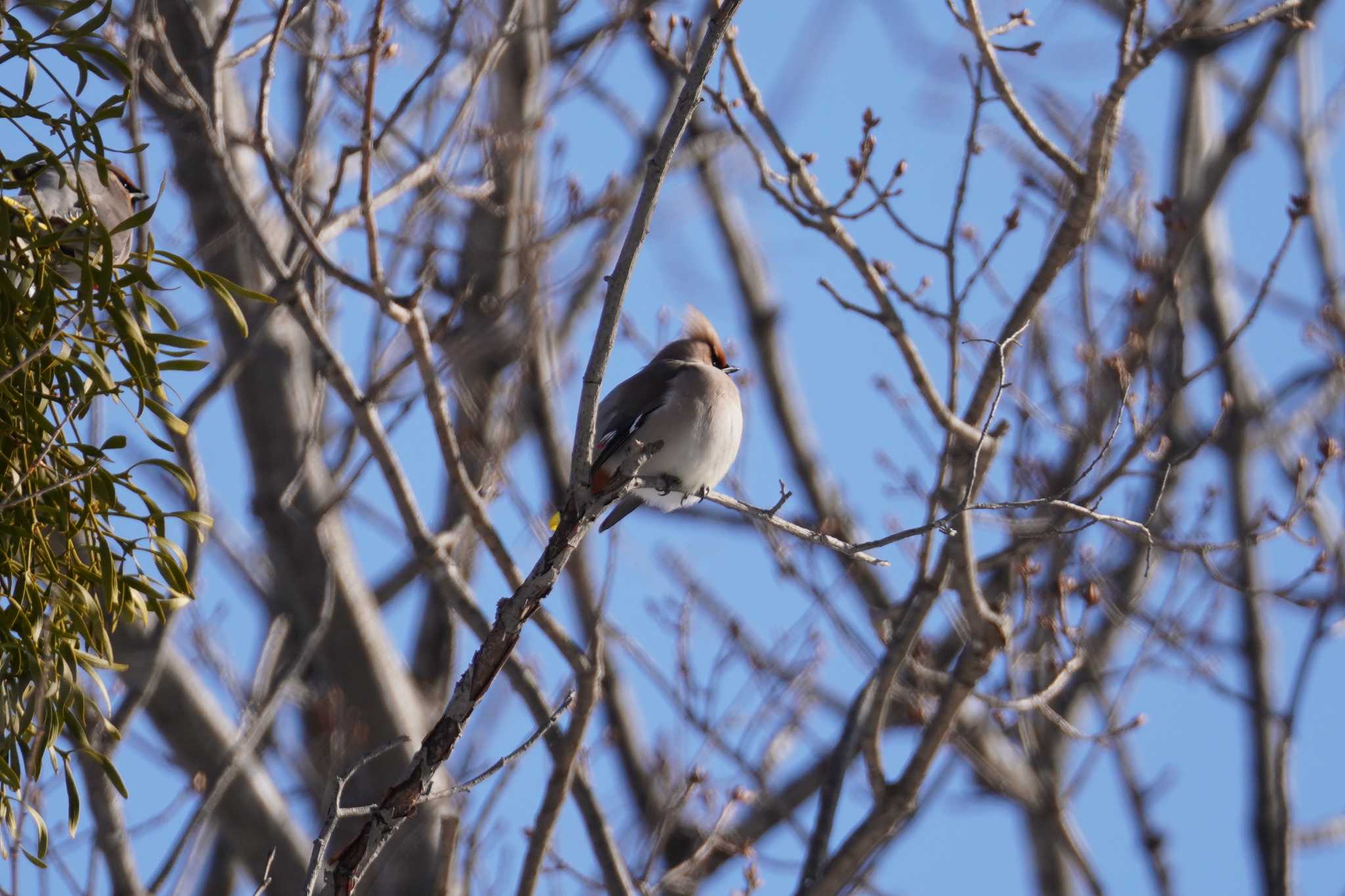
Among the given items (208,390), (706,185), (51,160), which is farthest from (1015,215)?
(706,185)

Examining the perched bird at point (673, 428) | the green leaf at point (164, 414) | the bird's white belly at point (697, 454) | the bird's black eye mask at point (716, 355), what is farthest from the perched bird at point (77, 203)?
the bird's black eye mask at point (716, 355)

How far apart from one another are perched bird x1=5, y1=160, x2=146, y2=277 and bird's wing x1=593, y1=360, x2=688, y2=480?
1551 millimetres

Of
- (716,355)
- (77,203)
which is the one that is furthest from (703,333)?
(77,203)

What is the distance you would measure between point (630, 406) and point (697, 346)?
0.60 meters

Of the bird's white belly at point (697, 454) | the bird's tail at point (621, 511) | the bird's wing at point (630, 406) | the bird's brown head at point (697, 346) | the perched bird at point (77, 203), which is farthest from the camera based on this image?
the bird's brown head at point (697, 346)

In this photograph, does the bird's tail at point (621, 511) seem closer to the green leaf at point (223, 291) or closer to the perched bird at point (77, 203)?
the perched bird at point (77, 203)

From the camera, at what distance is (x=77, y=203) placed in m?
2.92

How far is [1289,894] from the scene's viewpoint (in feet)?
20.7

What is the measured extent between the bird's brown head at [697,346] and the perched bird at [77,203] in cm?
192

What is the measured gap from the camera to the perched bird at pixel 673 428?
4.93m

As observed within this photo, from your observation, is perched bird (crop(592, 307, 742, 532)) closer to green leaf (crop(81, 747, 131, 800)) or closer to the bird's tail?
the bird's tail

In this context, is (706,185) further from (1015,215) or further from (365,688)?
(1015,215)

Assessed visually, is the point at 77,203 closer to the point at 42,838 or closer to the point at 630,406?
the point at 42,838

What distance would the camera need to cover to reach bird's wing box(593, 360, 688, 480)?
201 inches
